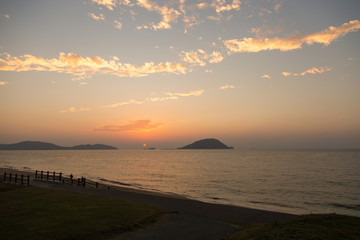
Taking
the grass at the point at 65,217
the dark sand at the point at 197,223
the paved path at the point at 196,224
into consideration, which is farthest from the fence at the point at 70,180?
the paved path at the point at 196,224

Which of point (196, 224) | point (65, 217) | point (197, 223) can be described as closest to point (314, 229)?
point (196, 224)

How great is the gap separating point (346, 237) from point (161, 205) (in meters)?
15.8

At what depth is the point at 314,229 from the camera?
33.3 ft

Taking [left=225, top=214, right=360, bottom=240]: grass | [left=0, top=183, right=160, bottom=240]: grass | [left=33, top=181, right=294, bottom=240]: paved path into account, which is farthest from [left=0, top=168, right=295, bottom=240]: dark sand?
[left=225, top=214, right=360, bottom=240]: grass

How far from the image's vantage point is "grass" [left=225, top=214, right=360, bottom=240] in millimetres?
9297

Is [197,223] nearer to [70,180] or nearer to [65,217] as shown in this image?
[65,217]

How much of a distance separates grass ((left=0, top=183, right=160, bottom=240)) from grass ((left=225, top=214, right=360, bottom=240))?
23.2ft

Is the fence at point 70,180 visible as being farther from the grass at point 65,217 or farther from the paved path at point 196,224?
the paved path at point 196,224

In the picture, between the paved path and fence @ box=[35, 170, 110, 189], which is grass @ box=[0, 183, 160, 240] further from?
fence @ box=[35, 170, 110, 189]

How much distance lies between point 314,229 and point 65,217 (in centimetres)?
1311

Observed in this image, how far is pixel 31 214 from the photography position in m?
14.9

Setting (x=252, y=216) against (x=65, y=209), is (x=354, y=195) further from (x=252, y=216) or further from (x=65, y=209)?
(x=65, y=209)

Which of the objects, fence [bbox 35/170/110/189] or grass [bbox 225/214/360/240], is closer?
grass [bbox 225/214/360/240]

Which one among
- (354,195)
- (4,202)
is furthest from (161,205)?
(354,195)
